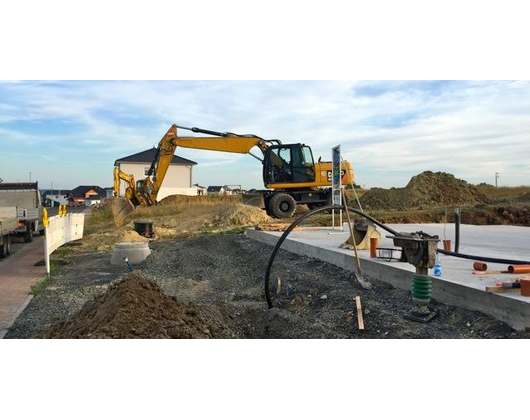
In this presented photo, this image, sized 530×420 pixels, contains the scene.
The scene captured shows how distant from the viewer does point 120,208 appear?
66.5ft

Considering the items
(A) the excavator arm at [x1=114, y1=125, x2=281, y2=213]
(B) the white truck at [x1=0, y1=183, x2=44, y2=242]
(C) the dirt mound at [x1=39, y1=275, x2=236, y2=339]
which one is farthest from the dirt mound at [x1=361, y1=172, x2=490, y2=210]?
(C) the dirt mound at [x1=39, y1=275, x2=236, y2=339]

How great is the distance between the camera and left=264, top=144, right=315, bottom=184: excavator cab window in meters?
19.6

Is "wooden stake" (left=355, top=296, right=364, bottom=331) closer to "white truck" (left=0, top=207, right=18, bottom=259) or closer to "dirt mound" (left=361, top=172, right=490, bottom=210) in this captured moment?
"white truck" (left=0, top=207, right=18, bottom=259)

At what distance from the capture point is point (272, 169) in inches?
774

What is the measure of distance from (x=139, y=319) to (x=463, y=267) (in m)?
4.69

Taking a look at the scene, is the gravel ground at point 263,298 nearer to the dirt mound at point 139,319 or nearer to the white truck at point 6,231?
the dirt mound at point 139,319

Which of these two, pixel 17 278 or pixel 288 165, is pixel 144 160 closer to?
pixel 288 165

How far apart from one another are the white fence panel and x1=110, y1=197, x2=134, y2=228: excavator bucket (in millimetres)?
2948

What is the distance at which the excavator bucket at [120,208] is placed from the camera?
20.2 meters

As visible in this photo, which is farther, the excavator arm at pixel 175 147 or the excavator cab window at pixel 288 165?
the excavator arm at pixel 175 147

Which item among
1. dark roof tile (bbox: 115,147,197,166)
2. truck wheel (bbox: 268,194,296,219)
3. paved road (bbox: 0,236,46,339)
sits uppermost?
dark roof tile (bbox: 115,147,197,166)

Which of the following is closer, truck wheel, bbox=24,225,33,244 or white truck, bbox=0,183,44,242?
white truck, bbox=0,183,44,242

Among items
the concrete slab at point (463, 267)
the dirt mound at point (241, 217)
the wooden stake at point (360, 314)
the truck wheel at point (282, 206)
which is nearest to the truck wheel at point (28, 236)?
the dirt mound at point (241, 217)

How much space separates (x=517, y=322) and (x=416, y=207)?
1000 inches
